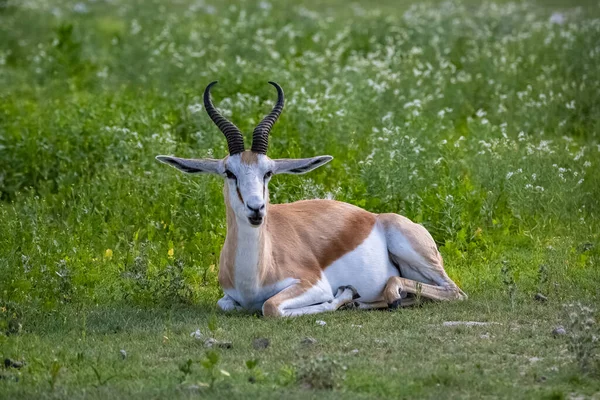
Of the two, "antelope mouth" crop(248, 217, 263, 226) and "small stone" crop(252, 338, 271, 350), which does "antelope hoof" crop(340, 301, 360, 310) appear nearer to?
"antelope mouth" crop(248, 217, 263, 226)

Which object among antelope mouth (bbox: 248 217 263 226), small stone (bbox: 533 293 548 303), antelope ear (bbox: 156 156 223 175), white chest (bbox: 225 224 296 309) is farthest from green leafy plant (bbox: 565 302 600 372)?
antelope ear (bbox: 156 156 223 175)

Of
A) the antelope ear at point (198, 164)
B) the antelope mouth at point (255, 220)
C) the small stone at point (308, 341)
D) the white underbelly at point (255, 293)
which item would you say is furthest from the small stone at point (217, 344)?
the antelope ear at point (198, 164)

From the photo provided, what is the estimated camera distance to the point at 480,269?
387 inches

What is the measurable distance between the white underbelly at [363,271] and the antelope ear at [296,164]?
2.83ft

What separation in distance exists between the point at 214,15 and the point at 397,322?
16.7 meters

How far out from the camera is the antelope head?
8.08m

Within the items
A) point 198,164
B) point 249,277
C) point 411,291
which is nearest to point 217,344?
point 249,277

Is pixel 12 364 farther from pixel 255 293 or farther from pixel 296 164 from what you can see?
pixel 296 164

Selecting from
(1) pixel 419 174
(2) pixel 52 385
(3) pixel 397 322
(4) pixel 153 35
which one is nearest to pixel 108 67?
(4) pixel 153 35

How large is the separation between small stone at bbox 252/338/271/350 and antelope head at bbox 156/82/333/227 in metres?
1.04

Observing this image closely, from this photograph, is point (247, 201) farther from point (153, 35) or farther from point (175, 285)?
point (153, 35)

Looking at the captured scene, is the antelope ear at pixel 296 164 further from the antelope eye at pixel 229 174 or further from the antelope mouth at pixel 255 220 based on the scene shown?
the antelope mouth at pixel 255 220

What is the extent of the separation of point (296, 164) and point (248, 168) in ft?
1.74

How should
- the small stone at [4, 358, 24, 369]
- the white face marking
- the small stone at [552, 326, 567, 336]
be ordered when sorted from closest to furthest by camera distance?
the small stone at [4, 358, 24, 369], the small stone at [552, 326, 567, 336], the white face marking
